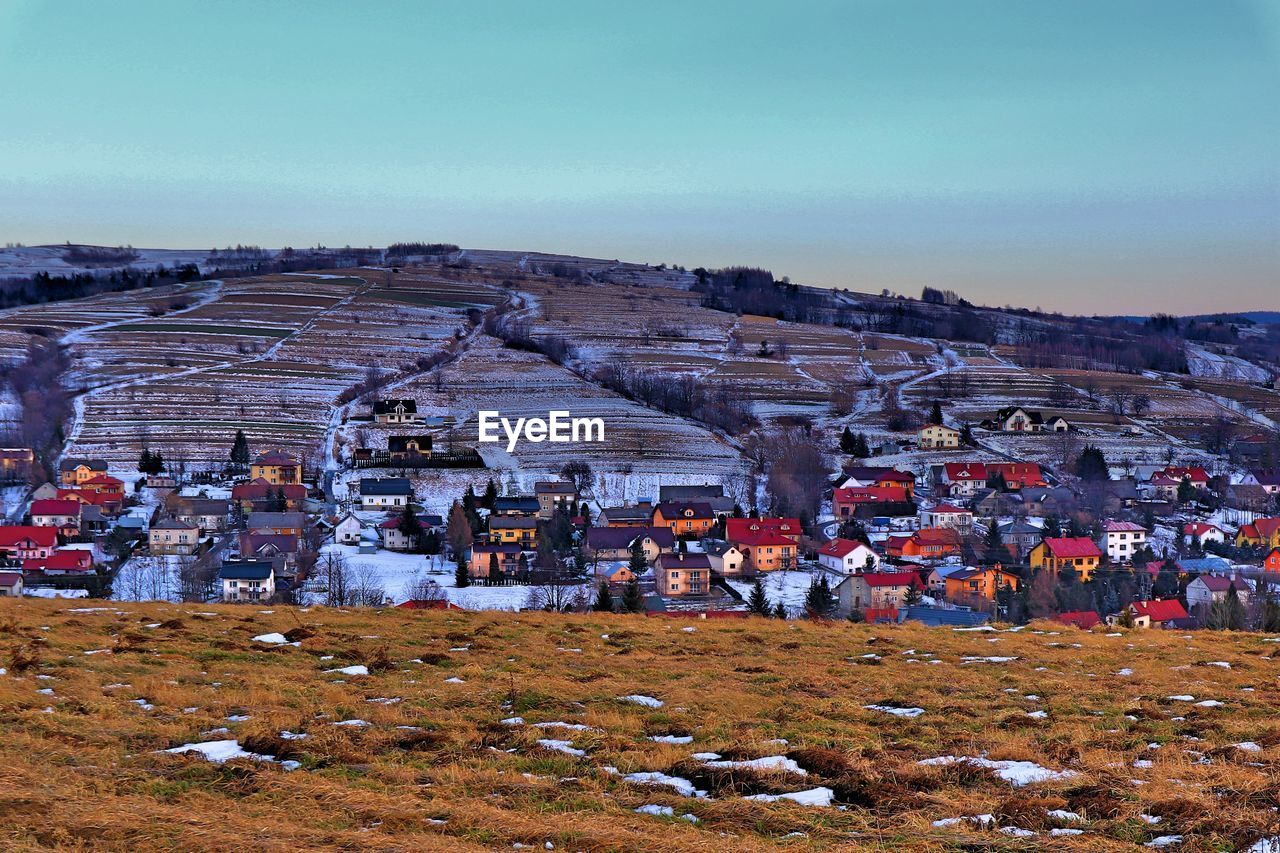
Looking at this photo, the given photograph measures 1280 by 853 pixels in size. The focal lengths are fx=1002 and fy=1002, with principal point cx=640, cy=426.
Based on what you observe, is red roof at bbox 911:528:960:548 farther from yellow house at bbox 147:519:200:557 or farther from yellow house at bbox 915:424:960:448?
yellow house at bbox 147:519:200:557

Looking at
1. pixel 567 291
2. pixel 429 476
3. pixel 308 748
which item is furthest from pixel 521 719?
pixel 567 291

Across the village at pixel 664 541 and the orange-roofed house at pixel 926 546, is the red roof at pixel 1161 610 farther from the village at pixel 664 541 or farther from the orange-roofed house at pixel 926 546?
the orange-roofed house at pixel 926 546

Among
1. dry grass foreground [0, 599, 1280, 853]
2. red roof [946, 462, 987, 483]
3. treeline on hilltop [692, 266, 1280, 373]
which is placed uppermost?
treeline on hilltop [692, 266, 1280, 373]

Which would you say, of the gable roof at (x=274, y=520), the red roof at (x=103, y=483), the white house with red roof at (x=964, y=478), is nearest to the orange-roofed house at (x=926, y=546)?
the white house with red roof at (x=964, y=478)

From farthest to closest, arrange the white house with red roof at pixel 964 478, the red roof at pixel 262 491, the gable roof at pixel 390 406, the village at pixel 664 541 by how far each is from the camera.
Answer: the gable roof at pixel 390 406 < the white house with red roof at pixel 964 478 < the red roof at pixel 262 491 < the village at pixel 664 541

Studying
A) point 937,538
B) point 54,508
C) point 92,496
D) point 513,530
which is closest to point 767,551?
point 937,538

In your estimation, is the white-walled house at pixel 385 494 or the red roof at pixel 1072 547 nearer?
the red roof at pixel 1072 547

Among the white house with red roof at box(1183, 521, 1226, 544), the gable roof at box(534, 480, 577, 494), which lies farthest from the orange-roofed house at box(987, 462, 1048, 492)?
the gable roof at box(534, 480, 577, 494)

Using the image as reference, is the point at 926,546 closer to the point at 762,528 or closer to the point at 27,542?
the point at 762,528
